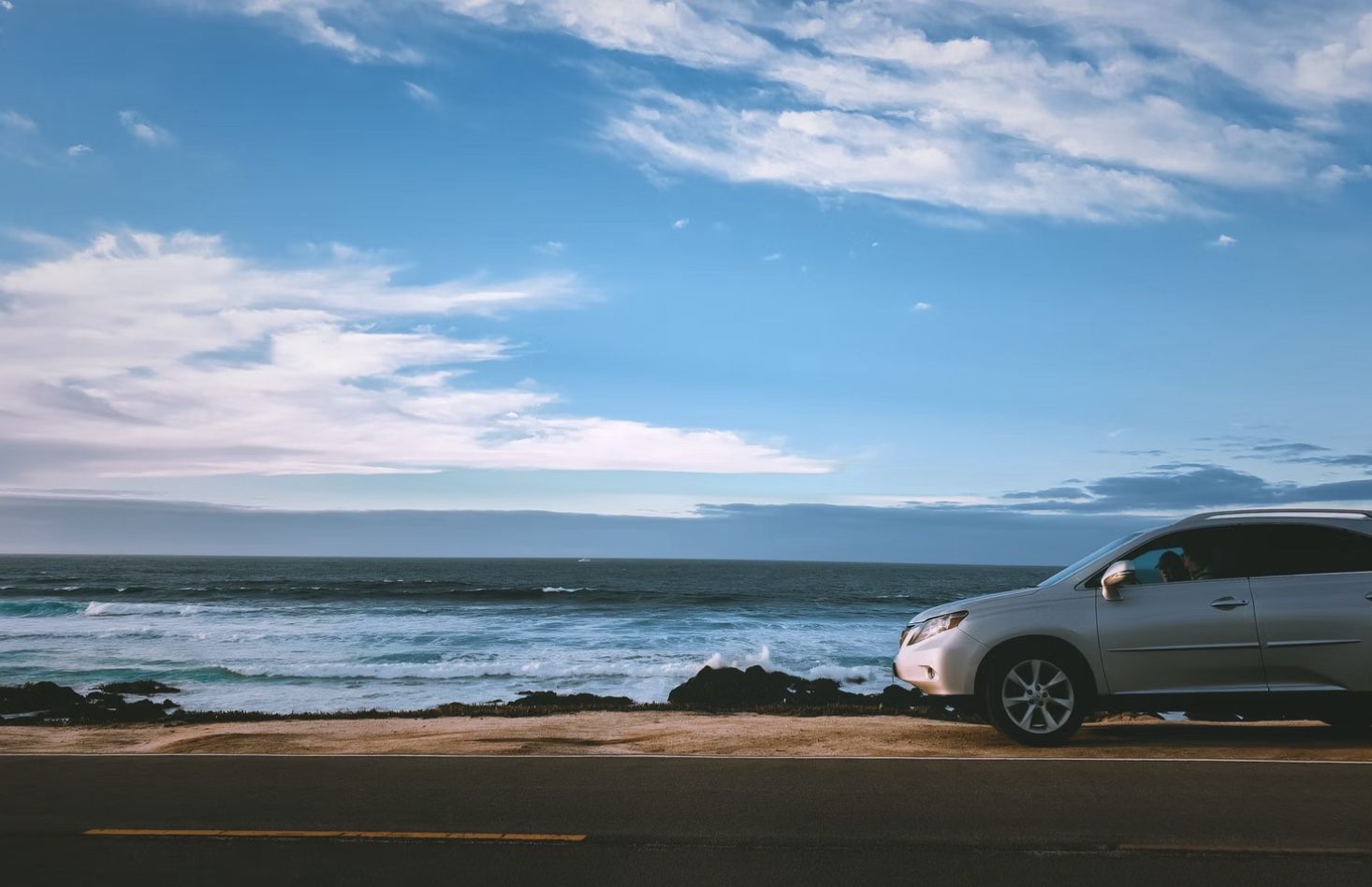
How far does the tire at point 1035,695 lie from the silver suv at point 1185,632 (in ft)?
0.03

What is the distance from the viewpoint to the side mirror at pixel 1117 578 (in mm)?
8430

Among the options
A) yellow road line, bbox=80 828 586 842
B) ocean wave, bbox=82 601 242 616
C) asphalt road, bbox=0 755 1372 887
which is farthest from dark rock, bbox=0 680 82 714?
ocean wave, bbox=82 601 242 616

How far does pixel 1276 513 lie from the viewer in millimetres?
8672

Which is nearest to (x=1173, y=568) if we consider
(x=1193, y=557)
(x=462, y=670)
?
(x=1193, y=557)

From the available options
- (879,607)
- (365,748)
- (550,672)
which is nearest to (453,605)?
(879,607)

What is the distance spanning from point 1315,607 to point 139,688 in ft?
73.4

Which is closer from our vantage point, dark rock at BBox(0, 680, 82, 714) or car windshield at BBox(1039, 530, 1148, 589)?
car windshield at BBox(1039, 530, 1148, 589)

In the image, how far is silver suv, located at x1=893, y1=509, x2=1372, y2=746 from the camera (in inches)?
324

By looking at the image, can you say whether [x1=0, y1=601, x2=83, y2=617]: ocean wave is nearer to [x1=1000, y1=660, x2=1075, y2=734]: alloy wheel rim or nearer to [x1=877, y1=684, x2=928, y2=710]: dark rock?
[x1=877, y1=684, x2=928, y2=710]: dark rock

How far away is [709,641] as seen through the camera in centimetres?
3503

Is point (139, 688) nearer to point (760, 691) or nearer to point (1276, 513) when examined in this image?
point (760, 691)

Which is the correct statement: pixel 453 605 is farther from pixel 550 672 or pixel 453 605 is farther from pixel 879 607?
pixel 550 672

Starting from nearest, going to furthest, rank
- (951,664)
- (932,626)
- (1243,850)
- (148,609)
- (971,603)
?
(1243,850) → (951,664) → (971,603) → (932,626) → (148,609)

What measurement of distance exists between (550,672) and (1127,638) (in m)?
20.3
